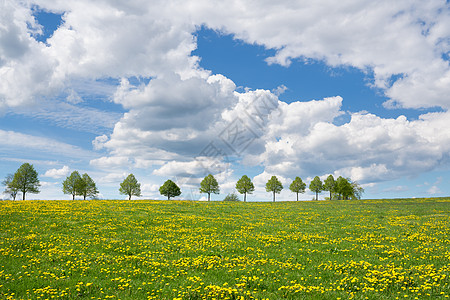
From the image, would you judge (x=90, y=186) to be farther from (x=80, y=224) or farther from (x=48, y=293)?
(x=48, y=293)

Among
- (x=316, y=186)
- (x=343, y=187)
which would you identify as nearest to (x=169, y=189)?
(x=316, y=186)

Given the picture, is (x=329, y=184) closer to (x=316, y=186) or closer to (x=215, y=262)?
(x=316, y=186)

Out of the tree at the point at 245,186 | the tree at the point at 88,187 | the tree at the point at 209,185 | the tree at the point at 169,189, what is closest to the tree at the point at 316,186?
the tree at the point at 245,186

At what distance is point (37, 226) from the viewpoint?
2128 centimetres

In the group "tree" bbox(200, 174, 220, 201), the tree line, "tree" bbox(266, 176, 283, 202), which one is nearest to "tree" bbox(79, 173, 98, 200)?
the tree line

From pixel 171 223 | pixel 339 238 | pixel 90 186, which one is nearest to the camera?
pixel 339 238

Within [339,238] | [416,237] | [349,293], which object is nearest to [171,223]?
[339,238]

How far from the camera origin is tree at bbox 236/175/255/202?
296 feet

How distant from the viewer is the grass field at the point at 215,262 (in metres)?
9.73

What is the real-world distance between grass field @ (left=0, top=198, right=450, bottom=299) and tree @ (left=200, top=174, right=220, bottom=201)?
65650 mm

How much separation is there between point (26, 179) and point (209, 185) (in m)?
51.7

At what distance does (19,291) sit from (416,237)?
24428 mm

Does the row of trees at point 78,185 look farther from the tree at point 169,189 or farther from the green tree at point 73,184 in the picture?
the tree at point 169,189

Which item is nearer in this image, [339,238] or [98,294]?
[98,294]
